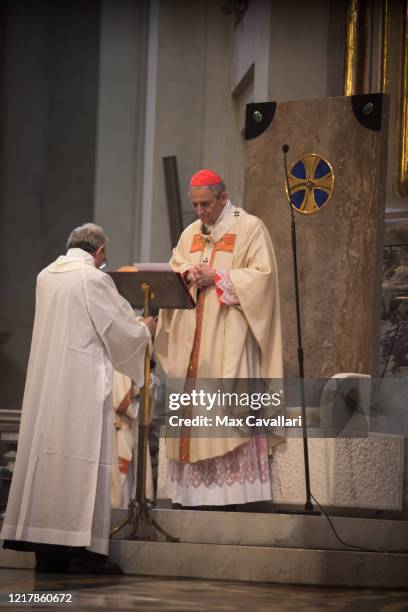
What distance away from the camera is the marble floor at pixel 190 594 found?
4957 mm

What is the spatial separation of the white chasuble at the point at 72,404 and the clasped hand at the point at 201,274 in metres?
0.52

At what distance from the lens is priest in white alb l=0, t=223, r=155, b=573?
5.97 meters

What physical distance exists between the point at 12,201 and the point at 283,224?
187 inches

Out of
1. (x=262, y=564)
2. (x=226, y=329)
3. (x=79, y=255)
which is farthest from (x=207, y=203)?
(x=262, y=564)

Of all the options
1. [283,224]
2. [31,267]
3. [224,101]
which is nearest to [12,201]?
[31,267]

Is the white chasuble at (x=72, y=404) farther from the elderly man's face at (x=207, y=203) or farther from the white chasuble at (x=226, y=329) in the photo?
the elderly man's face at (x=207, y=203)

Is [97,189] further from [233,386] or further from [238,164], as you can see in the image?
[233,386]

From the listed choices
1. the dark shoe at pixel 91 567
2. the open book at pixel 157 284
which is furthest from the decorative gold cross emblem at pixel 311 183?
the dark shoe at pixel 91 567

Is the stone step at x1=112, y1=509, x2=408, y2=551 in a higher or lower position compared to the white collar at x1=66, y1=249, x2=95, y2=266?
lower

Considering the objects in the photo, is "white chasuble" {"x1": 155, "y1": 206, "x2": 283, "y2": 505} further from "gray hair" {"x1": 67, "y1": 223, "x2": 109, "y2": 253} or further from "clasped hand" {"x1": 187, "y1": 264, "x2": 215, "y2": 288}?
"gray hair" {"x1": 67, "y1": 223, "x2": 109, "y2": 253}

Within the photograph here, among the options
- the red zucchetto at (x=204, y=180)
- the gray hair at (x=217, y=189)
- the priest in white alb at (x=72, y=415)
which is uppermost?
the red zucchetto at (x=204, y=180)

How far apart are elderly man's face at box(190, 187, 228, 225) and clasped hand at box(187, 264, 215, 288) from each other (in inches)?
12.7

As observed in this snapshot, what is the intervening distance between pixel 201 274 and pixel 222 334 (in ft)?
1.12

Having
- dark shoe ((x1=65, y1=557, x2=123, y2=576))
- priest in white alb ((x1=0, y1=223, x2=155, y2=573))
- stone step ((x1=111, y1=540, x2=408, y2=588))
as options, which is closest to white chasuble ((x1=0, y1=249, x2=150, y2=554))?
priest in white alb ((x1=0, y1=223, x2=155, y2=573))
